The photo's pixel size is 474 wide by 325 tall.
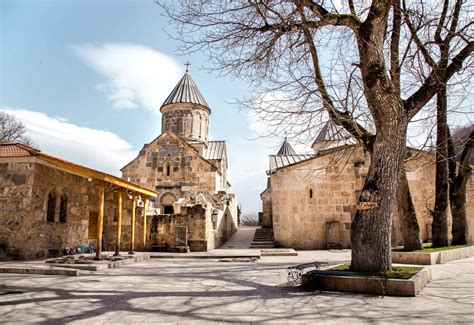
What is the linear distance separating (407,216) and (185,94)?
20447 mm

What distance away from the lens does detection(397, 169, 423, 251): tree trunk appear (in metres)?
9.51

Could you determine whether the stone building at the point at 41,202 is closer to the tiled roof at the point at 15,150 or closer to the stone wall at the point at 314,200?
the tiled roof at the point at 15,150

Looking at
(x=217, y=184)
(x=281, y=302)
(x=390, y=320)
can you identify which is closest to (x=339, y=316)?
(x=390, y=320)

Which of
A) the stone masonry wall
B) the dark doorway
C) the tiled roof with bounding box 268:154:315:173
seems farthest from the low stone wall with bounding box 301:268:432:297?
the stone masonry wall

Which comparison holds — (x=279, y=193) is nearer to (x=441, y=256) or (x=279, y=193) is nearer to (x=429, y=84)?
(x=441, y=256)

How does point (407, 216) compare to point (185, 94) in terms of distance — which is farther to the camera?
point (185, 94)

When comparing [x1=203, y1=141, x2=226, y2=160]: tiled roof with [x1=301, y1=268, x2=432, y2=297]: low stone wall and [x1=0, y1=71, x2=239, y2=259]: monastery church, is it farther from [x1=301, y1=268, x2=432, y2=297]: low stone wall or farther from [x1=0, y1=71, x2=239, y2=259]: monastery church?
[x1=301, y1=268, x2=432, y2=297]: low stone wall

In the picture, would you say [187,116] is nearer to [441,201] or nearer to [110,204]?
[110,204]

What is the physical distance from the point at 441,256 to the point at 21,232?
12021mm

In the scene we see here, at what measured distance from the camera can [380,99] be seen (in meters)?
6.29

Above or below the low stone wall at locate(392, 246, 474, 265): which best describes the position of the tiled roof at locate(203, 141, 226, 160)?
above

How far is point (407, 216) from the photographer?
31.6ft

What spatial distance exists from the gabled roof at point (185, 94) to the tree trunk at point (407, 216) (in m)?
19.1

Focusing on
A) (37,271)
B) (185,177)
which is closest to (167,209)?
(185,177)
